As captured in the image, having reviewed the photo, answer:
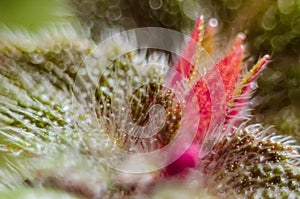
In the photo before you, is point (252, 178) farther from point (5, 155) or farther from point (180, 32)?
point (180, 32)

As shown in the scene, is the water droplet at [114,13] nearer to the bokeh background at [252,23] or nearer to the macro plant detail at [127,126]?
the bokeh background at [252,23]

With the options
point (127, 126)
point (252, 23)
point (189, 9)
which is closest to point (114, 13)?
point (189, 9)

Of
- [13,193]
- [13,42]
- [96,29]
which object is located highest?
[96,29]

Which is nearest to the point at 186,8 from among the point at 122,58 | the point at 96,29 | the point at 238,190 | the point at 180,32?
the point at 180,32

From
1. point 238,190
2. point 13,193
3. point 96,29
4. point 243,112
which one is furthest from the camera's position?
point 96,29

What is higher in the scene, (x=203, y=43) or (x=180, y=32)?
(x=180, y=32)

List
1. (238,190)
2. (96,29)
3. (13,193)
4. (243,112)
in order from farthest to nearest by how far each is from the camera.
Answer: (96,29) < (243,112) < (238,190) < (13,193)

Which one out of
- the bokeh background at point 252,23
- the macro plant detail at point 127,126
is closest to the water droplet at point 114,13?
the bokeh background at point 252,23

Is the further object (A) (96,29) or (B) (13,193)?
(A) (96,29)
